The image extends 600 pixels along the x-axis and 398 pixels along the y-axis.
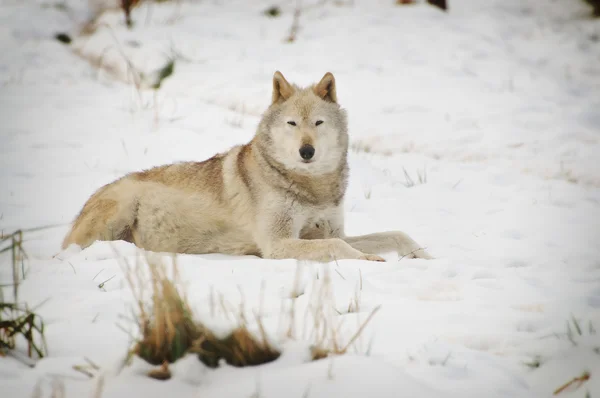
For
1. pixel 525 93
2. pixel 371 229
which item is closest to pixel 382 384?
pixel 371 229

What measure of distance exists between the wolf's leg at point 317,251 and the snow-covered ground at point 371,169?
12.6 inches

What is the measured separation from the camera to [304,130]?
444 cm

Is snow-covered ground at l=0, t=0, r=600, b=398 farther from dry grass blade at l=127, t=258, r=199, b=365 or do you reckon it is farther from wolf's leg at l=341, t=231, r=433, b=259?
wolf's leg at l=341, t=231, r=433, b=259

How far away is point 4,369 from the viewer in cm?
206

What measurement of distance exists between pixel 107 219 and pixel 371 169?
324 cm

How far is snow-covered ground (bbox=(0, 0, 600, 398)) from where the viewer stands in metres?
2.20

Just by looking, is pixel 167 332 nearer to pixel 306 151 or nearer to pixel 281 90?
pixel 306 151


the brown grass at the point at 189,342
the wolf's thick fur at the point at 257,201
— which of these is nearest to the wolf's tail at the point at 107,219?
the wolf's thick fur at the point at 257,201

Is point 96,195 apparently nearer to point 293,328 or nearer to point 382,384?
point 293,328

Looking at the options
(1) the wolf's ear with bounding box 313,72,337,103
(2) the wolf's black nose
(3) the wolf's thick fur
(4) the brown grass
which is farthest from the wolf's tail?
(4) the brown grass

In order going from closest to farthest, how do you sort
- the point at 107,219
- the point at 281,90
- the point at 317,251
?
the point at 317,251, the point at 107,219, the point at 281,90

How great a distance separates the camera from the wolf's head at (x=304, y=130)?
4383 mm

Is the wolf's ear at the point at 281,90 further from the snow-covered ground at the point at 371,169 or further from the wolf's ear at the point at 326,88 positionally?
the snow-covered ground at the point at 371,169

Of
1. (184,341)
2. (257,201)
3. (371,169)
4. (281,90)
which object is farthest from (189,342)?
(371,169)
